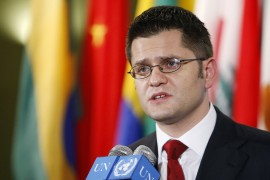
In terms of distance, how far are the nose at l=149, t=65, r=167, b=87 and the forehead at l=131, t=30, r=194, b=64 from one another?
69 millimetres

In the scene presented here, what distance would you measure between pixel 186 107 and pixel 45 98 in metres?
1.68

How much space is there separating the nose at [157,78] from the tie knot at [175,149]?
268mm

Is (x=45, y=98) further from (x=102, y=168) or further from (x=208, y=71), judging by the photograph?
(x=102, y=168)

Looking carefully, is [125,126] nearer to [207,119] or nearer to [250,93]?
[250,93]

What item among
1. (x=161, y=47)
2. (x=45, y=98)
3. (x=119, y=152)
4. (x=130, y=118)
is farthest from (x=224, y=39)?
(x=119, y=152)

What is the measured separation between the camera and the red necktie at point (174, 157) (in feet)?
5.90

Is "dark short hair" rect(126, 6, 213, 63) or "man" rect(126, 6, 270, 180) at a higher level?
"dark short hair" rect(126, 6, 213, 63)

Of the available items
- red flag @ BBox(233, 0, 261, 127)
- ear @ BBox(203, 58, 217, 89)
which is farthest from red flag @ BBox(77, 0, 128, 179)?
ear @ BBox(203, 58, 217, 89)

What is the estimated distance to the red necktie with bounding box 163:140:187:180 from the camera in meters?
1.80

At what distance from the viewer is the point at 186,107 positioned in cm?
185

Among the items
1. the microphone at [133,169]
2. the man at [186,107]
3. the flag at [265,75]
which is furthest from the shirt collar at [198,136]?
the flag at [265,75]

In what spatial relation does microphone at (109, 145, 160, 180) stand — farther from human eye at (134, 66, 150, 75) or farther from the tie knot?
human eye at (134, 66, 150, 75)

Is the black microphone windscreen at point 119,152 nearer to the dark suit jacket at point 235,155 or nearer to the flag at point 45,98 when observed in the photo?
the dark suit jacket at point 235,155

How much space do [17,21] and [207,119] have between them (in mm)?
2432
